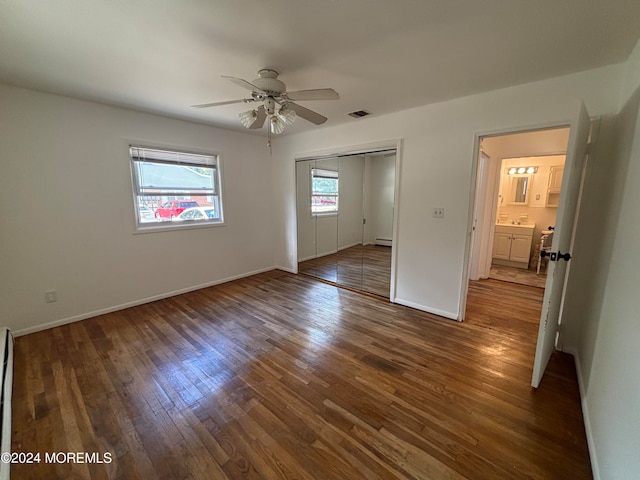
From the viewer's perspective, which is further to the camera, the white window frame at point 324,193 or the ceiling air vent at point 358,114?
the white window frame at point 324,193

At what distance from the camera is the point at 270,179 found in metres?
4.82

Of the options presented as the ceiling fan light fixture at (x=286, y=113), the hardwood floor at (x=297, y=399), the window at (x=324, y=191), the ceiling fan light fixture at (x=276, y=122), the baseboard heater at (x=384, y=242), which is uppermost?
the ceiling fan light fixture at (x=286, y=113)

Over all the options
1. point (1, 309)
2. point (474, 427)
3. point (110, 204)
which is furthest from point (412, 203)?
point (1, 309)

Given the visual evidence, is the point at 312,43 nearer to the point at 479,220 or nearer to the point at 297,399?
the point at 297,399

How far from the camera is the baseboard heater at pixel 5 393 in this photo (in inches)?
55.7

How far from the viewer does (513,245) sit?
4.97 m

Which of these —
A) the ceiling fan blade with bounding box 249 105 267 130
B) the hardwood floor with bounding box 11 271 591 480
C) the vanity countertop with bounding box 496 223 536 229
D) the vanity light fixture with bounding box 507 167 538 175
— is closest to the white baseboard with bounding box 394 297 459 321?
the hardwood floor with bounding box 11 271 591 480

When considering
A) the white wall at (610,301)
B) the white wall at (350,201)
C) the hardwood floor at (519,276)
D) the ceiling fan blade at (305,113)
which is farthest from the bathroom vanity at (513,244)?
the ceiling fan blade at (305,113)

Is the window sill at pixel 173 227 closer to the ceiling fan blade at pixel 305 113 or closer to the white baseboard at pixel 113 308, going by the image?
the white baseboard at pixel 113 308

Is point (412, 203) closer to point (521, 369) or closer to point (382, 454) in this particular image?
point (521, 369)

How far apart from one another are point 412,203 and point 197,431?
9.60 feet

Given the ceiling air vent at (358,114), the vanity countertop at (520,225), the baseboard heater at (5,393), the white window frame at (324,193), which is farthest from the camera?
the vanity countertop at (520,225)

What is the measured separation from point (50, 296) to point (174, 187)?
184cm

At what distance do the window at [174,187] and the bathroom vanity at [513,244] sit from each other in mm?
5290
